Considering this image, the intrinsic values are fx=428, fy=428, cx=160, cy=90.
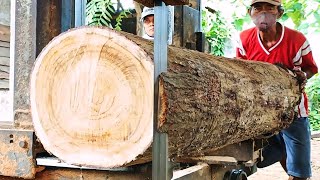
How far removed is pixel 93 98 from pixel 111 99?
8 cm

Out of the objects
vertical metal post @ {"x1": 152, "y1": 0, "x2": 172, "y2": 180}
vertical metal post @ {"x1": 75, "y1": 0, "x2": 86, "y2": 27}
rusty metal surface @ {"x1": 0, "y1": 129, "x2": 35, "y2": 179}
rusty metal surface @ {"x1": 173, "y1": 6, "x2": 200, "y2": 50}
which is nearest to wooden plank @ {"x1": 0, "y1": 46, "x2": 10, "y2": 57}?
rusty metal surface @ {"x1": 173, "y1": 6, "x2": 200, "y2": 50}

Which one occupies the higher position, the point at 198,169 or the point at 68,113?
the point at 68,113

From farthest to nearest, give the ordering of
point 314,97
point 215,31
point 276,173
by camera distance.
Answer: point 314,97 < point 215,31 < point 276,173

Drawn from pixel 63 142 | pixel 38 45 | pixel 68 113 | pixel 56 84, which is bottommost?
pixel 63 142

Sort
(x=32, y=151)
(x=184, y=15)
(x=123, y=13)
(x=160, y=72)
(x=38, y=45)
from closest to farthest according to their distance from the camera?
(x=160, y=72)
(x=32, y=151)
(x=38, y=45)
(x=184, y=15)
(x=123, y=13)

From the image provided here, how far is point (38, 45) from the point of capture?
2008mm

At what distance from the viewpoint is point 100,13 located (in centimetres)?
672

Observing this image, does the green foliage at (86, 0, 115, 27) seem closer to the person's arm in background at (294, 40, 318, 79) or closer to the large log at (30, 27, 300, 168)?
the person's arm in background at (294, 40, 318, 79)

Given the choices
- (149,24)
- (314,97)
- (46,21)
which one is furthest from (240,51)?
(314,97)

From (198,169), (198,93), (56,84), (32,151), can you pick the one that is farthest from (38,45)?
(198,169)

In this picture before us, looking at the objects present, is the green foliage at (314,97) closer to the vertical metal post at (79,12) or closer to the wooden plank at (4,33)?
the wooden plank at (4,33)

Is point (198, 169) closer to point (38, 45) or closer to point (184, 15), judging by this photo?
point (38, 45)

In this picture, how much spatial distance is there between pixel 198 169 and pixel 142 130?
2.08ft

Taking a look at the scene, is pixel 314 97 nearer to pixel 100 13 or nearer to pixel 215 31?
pixel 215 31
